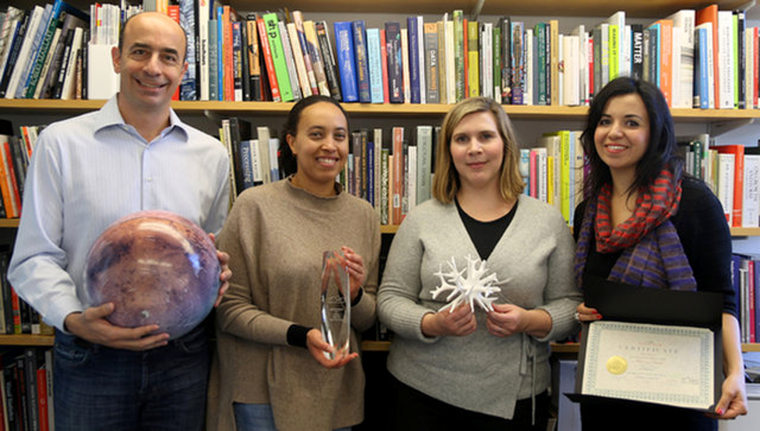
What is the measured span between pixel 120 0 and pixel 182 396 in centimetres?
153

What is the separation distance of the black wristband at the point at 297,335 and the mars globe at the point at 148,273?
324 mm

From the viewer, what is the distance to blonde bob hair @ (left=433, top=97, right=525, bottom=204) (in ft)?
5.04

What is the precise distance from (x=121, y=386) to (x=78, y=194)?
534 mm

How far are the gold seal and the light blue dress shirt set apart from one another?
121 cm

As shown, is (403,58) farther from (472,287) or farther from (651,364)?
(651,364)

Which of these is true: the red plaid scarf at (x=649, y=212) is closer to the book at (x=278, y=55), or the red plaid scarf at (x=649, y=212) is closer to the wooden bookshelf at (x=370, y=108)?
the wooden bookshelf at (x=370, y=108)

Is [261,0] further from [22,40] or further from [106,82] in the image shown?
[22,40]

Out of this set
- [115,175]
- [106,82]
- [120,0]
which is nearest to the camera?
[115,175]

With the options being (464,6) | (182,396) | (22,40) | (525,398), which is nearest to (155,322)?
(182,396)

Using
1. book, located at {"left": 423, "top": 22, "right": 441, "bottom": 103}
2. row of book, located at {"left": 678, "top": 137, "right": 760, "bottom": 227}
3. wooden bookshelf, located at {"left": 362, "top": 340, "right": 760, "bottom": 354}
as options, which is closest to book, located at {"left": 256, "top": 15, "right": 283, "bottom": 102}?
book, located at {"left": 423, "top": 22, "right": 441, "bottom": 103}

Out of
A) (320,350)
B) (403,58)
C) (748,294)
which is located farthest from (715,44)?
(320,350)

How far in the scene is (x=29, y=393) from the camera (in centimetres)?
193

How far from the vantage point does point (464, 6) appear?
2020 millimetres

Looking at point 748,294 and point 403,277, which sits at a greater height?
point 403,277
